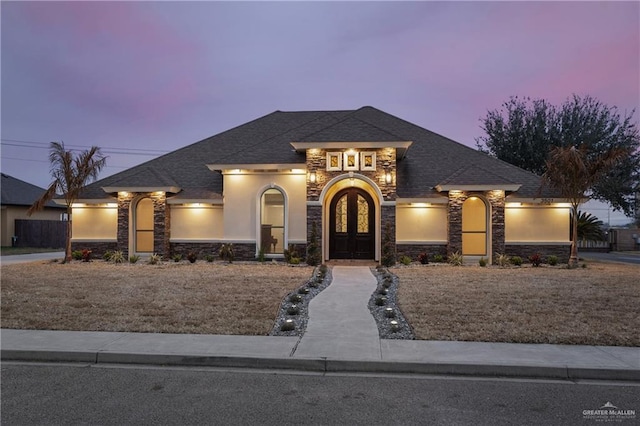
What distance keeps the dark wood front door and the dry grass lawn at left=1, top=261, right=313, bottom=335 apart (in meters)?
3.00

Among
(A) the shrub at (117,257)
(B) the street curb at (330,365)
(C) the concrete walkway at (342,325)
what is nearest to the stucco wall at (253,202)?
(A) the shrub at (117,257)

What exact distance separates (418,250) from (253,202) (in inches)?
277

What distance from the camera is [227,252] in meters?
17.5

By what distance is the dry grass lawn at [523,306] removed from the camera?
6.93m

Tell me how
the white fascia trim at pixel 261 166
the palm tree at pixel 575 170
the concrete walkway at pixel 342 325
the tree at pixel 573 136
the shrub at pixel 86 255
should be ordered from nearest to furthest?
1. the concrete walkway at pixel 342 325
2. the palm tree at pixel 575 170
3. the white fascia trim at pixel 261 166
4. the shrub at pixel 86 255
5. the tree at pixel 573 136

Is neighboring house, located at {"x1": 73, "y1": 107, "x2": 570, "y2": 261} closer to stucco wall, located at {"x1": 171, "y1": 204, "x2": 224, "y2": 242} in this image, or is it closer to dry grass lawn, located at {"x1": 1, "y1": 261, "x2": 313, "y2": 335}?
stucco wall, located at {"x1": 171, "y1": 204, "x2": 224, "y2": 242}

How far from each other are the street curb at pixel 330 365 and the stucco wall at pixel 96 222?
1477cm

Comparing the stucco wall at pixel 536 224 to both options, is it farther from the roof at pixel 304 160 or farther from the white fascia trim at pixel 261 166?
the white fascia trim at pixel 261 166

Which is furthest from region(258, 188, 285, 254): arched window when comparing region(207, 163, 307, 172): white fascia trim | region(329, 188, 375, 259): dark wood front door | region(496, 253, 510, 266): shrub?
region(496, 253, 510, 266): shrub

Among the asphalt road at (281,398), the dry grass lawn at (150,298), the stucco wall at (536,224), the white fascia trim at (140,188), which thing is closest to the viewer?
the asphalt road at (281,398)

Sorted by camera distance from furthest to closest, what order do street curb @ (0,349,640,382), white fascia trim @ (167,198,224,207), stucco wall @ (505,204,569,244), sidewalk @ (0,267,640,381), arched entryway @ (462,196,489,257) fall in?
arched entryway @ (462,196,489,257) → white fascia trim @ (167,198,224,207) → stucco wall @ (505,204,569,244) → sidewalk @ (0,267,640,381) → street curb @ (0,349,640,382)

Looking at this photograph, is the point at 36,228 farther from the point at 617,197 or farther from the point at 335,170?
the point at 617,197

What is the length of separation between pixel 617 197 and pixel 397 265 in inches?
826

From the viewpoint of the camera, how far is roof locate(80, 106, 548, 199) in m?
17.2
